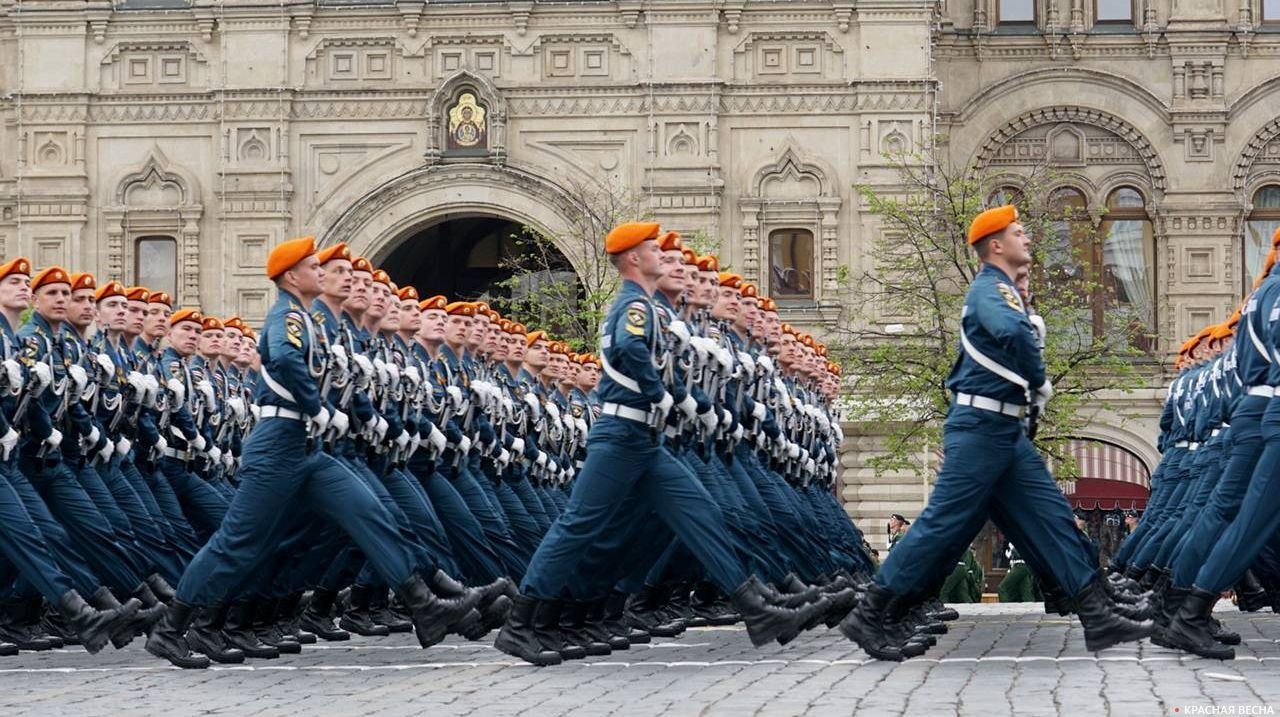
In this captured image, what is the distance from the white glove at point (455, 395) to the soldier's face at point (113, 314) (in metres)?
2.29

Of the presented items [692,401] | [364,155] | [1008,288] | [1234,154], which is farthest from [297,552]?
[1234,154]

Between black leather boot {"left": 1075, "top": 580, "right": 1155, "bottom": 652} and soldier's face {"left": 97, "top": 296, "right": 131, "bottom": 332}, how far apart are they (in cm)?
802

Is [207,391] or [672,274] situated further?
[207,391]

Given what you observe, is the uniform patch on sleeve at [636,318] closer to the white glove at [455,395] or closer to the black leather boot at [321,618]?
the black leather boot at [321,618]

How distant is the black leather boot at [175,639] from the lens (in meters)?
13.4

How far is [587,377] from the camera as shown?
24.8m

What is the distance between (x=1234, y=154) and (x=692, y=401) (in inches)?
1400

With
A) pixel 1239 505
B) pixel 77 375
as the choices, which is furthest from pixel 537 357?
pixel 1239 505

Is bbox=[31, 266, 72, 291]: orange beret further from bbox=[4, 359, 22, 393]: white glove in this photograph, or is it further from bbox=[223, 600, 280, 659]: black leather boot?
bbox=[223, 600, 280, 659]: black leather boot

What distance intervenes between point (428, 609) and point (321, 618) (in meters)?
3.05

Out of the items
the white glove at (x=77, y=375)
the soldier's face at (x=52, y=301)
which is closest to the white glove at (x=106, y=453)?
the white glove at (x=77, y=375)

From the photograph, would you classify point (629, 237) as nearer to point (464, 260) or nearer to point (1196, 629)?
point (1196, 629)

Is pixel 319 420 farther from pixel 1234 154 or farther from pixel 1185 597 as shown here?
pixel 1234 154

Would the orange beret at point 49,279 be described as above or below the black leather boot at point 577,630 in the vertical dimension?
above
